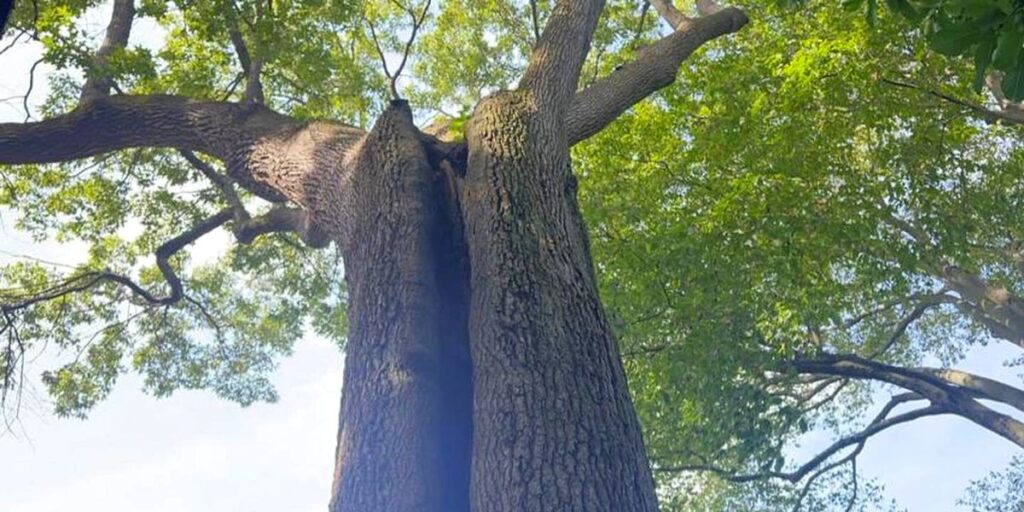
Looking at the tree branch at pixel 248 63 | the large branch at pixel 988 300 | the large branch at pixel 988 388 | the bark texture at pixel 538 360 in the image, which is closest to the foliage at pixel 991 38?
the bark texture at pixel 538 360

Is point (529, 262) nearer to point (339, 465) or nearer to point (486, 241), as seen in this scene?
point (486, 241)

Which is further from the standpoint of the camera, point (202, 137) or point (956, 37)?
point (202, 137)

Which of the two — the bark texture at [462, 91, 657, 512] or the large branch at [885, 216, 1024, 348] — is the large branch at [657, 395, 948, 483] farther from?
the bark texture at [462, 91, 657, 512]

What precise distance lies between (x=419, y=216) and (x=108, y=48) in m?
4.03

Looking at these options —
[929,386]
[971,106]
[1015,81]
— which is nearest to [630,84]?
[971,106]

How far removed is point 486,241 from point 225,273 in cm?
842

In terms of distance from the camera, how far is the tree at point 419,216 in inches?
121

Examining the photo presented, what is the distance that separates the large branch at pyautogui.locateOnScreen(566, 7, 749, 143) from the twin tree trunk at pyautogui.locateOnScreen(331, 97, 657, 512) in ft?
4.53

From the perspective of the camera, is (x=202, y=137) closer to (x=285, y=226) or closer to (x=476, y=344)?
(x=285, y=226)

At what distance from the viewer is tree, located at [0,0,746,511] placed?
306cm

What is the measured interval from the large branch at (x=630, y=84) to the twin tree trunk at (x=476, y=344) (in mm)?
1381

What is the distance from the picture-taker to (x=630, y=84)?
6.11m

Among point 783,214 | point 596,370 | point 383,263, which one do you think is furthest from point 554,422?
point 783,214

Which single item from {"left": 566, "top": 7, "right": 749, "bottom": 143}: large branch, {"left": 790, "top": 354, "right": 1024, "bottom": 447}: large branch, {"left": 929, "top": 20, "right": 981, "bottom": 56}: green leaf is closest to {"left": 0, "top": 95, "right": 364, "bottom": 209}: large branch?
{"left": 566, "top": 7, "right": 749, "bottom": 143}: large branch
